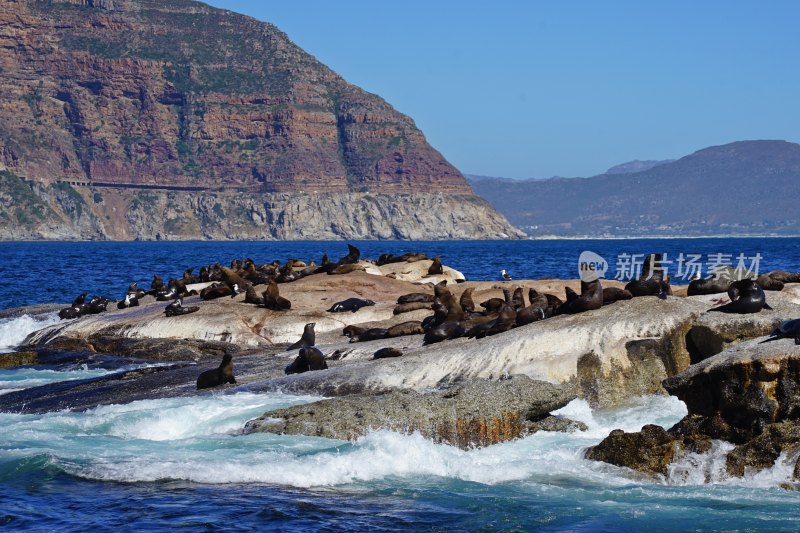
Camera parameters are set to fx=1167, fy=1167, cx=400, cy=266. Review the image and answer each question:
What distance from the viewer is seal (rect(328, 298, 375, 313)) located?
23.8 m

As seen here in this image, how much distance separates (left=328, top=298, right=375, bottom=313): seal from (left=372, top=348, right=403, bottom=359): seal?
569 centimetres

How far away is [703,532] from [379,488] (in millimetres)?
3391

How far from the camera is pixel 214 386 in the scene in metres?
17.4

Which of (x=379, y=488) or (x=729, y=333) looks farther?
(x=729, y=333)

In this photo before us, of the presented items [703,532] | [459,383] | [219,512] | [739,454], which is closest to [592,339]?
[459,383]

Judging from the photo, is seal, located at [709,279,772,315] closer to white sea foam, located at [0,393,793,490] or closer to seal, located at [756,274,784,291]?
white sea foam, located at [0,393,793,490]

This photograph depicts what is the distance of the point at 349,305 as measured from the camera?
23.8m

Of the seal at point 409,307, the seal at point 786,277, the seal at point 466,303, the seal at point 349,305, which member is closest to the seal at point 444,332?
the seal at point 466,303

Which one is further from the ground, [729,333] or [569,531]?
[729,333]

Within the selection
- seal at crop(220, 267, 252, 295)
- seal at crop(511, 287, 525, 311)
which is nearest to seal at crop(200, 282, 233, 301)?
seal at crop(220, 267, 252, 295)

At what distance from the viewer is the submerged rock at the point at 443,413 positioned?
1381 cm

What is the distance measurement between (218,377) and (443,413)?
187 inches

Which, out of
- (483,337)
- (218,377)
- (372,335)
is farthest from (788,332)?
(372,335)

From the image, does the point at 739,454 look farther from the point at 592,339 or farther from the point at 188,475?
the point at 188,475
